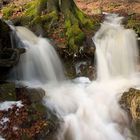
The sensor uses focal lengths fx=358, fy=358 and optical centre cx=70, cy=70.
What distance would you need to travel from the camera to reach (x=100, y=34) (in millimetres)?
14695

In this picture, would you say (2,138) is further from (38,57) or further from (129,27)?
(129,27)

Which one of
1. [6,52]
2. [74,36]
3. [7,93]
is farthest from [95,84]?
[7,93]

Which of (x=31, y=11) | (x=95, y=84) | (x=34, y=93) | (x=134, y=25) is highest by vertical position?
(x=31, y=11)

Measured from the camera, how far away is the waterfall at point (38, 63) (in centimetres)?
1305

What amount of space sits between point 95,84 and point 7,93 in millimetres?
3721

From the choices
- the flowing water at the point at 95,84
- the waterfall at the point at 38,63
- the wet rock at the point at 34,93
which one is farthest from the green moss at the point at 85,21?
the wet rock at the point at 34,93

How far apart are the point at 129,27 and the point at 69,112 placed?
5580 millimetres

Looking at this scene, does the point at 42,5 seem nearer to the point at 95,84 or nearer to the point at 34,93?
the point at 95,84

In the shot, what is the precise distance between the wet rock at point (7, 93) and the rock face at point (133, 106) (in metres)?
3.42

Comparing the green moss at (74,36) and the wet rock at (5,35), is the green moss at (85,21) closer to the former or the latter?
the green moss at (74,36)

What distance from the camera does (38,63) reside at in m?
13.3

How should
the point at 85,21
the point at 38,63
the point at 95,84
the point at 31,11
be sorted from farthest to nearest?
the point at 31,11 → the point at 85,21 → the point at 38,63 → the point at 95,84

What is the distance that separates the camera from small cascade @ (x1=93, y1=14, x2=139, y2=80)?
1384 cm

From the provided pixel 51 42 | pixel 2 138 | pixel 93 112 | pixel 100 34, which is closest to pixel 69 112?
pixel 93 112
